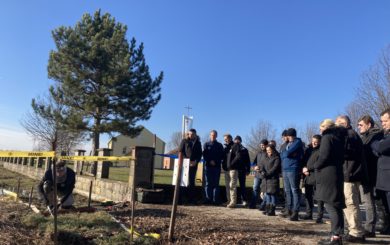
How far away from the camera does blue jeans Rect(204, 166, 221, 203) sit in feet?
33.3

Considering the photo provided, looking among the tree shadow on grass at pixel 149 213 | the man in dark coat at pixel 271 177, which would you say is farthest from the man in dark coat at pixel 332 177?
the tree shadow on grass at pixel 149 213

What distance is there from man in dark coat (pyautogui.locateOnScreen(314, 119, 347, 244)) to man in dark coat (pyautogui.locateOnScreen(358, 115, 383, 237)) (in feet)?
3.24

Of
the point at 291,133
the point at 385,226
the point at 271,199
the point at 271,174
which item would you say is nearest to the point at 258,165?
the point at 271,174

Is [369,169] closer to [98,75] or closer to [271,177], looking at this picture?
[271,177]

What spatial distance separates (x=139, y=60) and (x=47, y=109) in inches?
287

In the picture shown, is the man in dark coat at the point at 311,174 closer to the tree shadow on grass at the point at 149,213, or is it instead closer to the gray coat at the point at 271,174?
the gray coat at the point at 271,174

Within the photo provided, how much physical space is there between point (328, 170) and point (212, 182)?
4.85 metres

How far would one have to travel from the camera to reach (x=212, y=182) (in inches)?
402

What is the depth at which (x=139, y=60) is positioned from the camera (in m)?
28.1

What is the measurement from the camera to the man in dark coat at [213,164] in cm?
1016

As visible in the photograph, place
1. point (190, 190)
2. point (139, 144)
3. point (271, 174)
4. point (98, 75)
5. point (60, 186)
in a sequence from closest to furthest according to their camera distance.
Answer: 1. point (60, 186)
2. point (271, 174)
3. point (190, 190)
4. point (98, 75)
5. point (139, 144)

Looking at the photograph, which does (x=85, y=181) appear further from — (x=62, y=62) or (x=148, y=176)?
(x=62, y=62)

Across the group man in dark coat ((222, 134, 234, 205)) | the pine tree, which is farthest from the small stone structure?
the pine tree

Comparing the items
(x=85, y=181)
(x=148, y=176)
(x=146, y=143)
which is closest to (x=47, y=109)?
(x=85, y=181)
